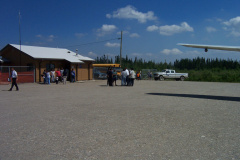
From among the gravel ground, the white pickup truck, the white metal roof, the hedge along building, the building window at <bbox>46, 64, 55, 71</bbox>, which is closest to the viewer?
the gravel ground

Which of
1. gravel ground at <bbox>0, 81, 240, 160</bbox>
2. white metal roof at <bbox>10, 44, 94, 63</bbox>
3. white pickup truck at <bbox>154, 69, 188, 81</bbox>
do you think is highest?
white metal roof at <bbox>10, 44, 94, 63</bbox>

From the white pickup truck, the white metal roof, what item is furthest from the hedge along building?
the white pickup truck

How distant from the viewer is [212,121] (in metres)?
6.62

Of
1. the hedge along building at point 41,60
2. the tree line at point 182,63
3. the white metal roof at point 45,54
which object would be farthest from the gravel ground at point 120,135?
the tree line at point 182,63

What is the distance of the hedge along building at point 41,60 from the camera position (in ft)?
82.3

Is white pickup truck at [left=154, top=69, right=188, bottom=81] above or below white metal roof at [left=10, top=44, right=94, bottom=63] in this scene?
below

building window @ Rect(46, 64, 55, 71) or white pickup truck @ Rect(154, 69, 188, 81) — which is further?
white pickup truck @ Rect(154, 69, 188, 81)

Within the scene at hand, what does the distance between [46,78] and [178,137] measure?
1969 cm

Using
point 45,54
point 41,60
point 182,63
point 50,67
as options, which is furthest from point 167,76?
point 182,63

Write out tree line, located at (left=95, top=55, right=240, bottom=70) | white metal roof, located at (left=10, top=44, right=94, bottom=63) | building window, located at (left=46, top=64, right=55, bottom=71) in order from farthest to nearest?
1. tree line, located at (left=95, top=55, right=240, bottom=70)
2. building window, located at (left=46, top=64, right=55, bottom=71)
3. white metal roof, located at (left=10, top=44, right=94, bottom=63)

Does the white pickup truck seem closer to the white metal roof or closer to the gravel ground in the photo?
the white metal roof

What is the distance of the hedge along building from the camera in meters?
25.1

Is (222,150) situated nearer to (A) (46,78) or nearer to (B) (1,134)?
(B) (1,134)

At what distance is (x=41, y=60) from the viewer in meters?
25.2
